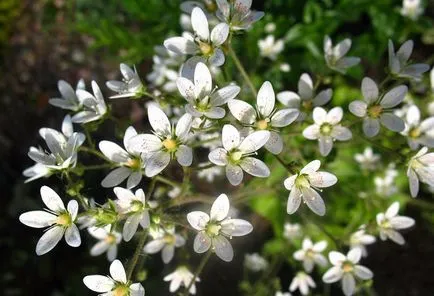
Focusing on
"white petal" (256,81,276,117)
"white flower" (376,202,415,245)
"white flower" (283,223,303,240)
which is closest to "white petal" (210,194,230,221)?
"white petal" (256,81,276,117)

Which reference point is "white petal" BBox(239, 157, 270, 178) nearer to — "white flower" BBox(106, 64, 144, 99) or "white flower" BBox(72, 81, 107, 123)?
"white flower" BBox(106, 64, 144, 99)

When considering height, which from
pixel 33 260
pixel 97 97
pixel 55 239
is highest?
pixel 97 97

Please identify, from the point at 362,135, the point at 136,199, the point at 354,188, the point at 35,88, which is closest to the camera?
the point at 136,199

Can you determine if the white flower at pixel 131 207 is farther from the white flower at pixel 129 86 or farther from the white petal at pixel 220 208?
the white flower at pixel 129 86

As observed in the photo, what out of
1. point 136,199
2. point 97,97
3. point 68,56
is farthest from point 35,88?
point 136,199

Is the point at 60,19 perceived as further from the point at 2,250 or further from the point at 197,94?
the point at 197,94

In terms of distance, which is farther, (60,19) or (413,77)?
(60,19)

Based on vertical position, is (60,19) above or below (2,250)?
above
